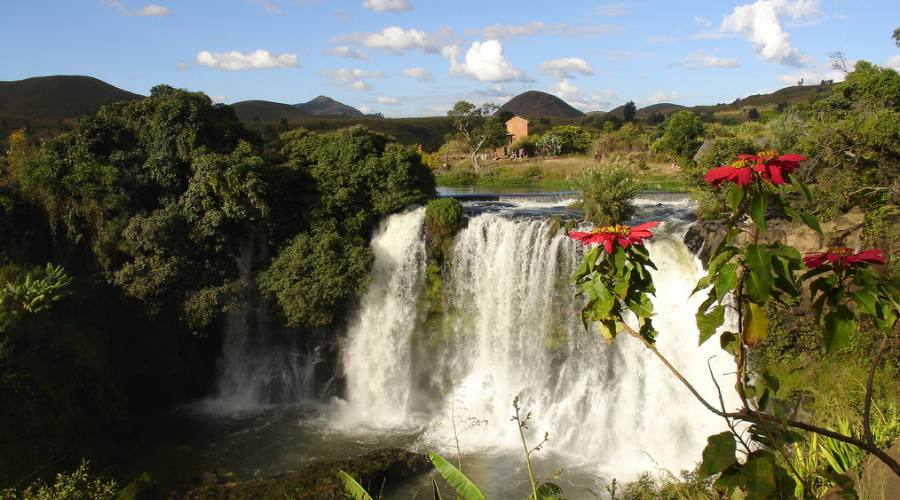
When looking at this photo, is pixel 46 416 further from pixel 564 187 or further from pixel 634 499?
pixel 564 187

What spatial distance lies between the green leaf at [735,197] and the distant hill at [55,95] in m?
71.0

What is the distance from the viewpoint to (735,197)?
237 cm

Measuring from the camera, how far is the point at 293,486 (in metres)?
10.7

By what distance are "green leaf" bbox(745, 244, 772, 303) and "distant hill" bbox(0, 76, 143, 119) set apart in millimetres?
71150

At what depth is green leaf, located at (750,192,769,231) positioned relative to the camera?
2.29 metres

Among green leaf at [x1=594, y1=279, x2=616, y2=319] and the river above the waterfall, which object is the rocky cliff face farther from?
green leaf at [x1=594, y1=279, x2=616, y2=319]

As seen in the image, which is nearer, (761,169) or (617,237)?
(761,169)

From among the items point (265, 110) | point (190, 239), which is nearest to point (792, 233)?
point (190, 239)

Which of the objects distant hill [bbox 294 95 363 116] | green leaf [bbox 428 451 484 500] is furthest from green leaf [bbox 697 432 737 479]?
distant hill [bbox 294 95 363 116]

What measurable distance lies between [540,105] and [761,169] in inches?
7477

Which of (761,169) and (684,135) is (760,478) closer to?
(761,169)

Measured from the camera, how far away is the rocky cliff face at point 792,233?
12.2 metres

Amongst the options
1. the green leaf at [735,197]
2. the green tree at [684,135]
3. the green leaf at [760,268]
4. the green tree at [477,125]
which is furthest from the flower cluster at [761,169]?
the green tree at [477,125]

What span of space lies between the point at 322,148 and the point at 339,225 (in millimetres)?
2231
